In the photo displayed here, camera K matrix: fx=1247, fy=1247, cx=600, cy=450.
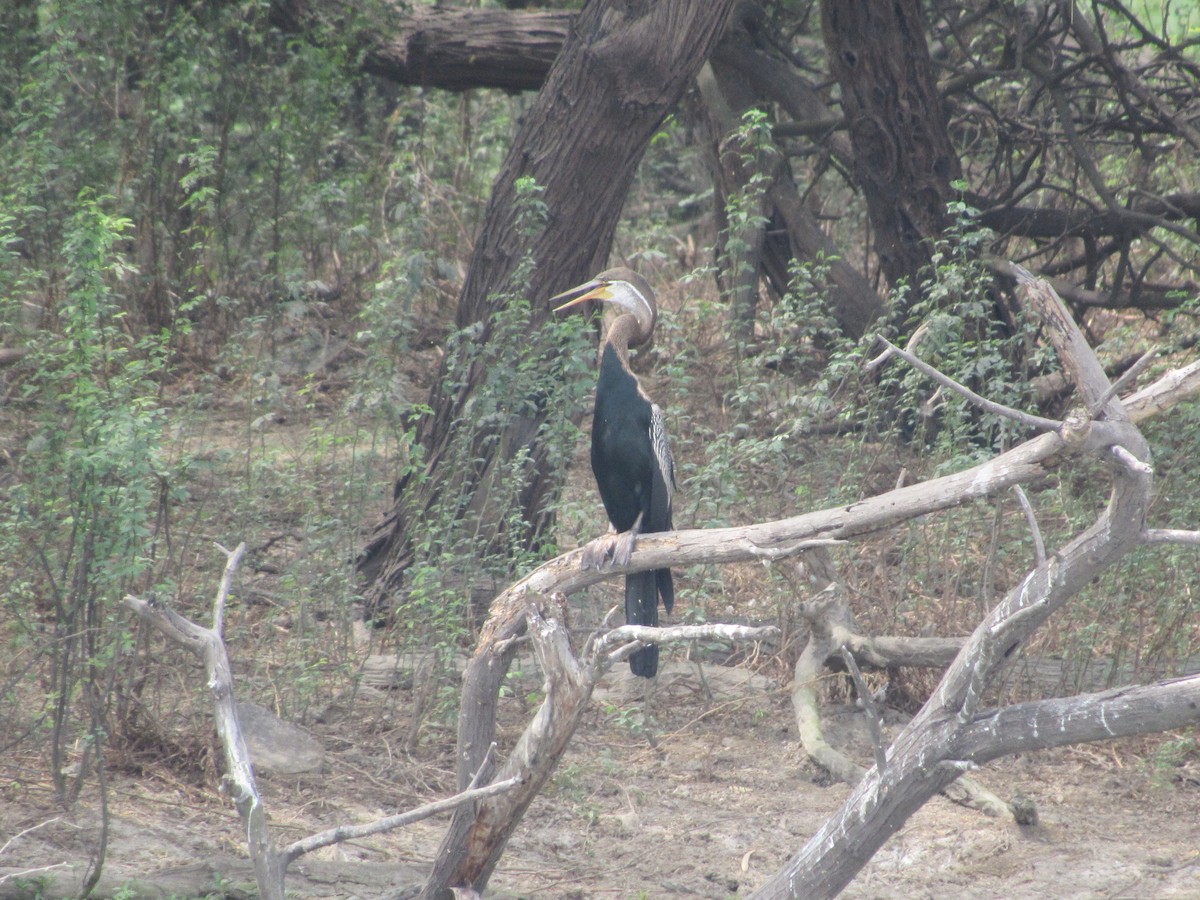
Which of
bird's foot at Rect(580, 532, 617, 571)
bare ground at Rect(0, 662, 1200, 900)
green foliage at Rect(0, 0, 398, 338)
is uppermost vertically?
green foliage at Rect(0, 0, 398, 338)

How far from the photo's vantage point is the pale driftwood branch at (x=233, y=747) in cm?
249

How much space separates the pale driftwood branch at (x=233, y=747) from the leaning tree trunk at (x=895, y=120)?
4289mm

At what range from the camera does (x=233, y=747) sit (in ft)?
8.25

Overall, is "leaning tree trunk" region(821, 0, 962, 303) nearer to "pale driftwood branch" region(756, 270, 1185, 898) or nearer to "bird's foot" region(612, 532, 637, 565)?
"bird's foot" region(612, 532, 637, 565)

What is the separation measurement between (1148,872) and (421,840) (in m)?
2.24

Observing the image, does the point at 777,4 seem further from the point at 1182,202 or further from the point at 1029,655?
the point at 1029,655

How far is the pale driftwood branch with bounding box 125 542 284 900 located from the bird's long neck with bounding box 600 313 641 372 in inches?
71.1

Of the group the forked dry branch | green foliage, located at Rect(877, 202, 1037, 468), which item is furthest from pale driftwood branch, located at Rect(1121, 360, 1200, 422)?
green foliage, located at Rect(877, 202, 1037, 468)

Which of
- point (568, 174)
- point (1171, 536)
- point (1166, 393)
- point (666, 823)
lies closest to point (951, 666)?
point (1171, 536)

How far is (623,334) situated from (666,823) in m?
1.64

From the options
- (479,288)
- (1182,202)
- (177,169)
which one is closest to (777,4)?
(1182,202)

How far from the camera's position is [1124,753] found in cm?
458

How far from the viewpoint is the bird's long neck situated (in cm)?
418

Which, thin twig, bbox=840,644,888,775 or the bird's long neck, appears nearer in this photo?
thin twig, bbox=840,644,888,775
